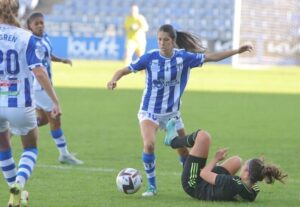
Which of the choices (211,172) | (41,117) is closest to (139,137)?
(41,117)

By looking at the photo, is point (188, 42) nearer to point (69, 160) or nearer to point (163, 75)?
point (163, 75)

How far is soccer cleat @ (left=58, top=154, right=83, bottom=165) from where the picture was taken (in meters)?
11.1

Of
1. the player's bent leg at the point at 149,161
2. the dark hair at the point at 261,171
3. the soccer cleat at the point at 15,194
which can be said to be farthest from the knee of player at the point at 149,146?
the soccer cleat at the point at 15,194

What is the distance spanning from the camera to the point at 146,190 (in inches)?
356

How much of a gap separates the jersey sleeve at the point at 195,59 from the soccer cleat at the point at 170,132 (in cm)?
67

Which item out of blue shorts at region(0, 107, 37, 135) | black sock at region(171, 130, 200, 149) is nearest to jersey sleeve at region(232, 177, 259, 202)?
black sock at region(171, 130, 200, 149)

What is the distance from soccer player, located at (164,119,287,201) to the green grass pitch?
13 centimetres

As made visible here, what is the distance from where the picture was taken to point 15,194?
727 centimetres

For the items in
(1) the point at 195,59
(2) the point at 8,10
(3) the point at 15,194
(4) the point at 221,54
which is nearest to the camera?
(3) the point at 15,194

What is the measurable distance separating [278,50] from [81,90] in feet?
65.3

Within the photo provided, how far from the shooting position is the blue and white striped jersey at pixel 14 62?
743 centimetres

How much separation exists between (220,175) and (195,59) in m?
1.66

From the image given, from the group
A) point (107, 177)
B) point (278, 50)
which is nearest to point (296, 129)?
point (107, 177)

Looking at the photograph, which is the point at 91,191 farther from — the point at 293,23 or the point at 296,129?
the point at 293,23
